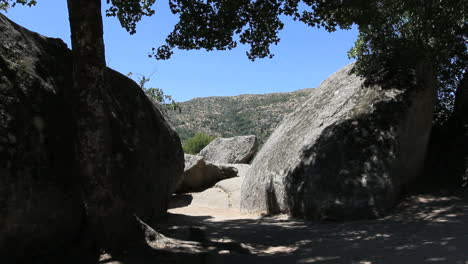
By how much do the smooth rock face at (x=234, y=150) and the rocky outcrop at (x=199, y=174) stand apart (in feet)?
15.9

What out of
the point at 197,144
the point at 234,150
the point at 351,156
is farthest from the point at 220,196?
the point at 197,144

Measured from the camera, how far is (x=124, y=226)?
15.5 feet

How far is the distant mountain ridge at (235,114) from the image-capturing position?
56531 millimetres

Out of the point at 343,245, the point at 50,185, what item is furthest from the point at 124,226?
the point at 343,245

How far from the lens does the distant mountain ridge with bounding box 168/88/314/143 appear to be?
56.5 m

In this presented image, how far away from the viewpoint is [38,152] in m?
4.39

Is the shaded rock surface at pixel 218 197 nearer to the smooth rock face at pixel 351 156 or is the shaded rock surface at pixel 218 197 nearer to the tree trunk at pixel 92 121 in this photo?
the smooth rock face at pixel 351 156

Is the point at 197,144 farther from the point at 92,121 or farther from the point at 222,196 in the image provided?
the point at 92,121

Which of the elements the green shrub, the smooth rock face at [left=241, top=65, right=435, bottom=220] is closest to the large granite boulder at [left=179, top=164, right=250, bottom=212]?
the smooth rock face at [left=241, top=65, right=435, bottom=220]

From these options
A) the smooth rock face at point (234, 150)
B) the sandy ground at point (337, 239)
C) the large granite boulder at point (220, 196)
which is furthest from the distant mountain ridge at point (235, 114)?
the sandy ground at point (337, 239)

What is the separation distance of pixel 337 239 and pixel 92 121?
367cm

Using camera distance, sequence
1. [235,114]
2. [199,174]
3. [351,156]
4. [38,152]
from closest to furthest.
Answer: [38,152] < [351,156] < [199,174] < [235,114]

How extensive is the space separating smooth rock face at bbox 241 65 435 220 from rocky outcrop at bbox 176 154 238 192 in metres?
5.16

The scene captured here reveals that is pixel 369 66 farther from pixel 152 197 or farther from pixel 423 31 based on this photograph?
pixel 152 197
